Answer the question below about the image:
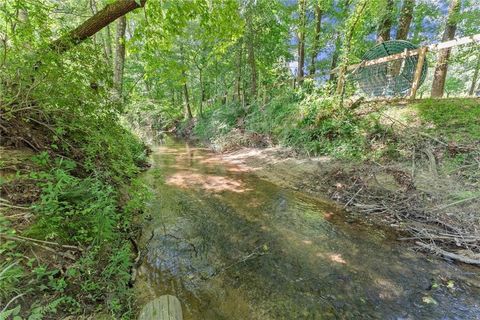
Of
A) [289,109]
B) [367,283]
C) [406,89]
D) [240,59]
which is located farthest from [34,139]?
[240,59]

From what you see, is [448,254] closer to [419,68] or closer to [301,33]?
[419,68]

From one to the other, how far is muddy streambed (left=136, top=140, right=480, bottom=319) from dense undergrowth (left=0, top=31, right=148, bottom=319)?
54 centimetres

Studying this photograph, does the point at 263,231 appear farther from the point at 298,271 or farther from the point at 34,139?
the point at 34,139

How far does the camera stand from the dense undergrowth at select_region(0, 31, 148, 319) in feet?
6.56

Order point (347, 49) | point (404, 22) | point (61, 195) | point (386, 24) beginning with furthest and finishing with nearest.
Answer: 1. point (386, 24)
2. point (404, 22)
3. point (347, 49)
4. point (61, 195)

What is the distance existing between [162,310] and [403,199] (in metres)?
4.59

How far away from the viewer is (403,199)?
4477 mm

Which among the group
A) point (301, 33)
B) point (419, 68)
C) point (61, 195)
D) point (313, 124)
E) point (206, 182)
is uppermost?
point (301, 33)

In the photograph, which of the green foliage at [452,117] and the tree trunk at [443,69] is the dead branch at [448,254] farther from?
the tree trunk at [443,69]

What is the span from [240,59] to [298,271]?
12.6 meters

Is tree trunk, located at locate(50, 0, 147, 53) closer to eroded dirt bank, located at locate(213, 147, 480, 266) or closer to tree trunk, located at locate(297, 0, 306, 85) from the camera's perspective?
eroded dirt bank, located at locate(213, 147, 480, 266)

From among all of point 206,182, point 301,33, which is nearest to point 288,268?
point 206,182

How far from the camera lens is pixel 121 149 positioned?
155 inches

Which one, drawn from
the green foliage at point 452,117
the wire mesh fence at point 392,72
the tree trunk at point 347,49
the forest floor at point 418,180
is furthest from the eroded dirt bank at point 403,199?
the wire mesh fence at point 392,72
